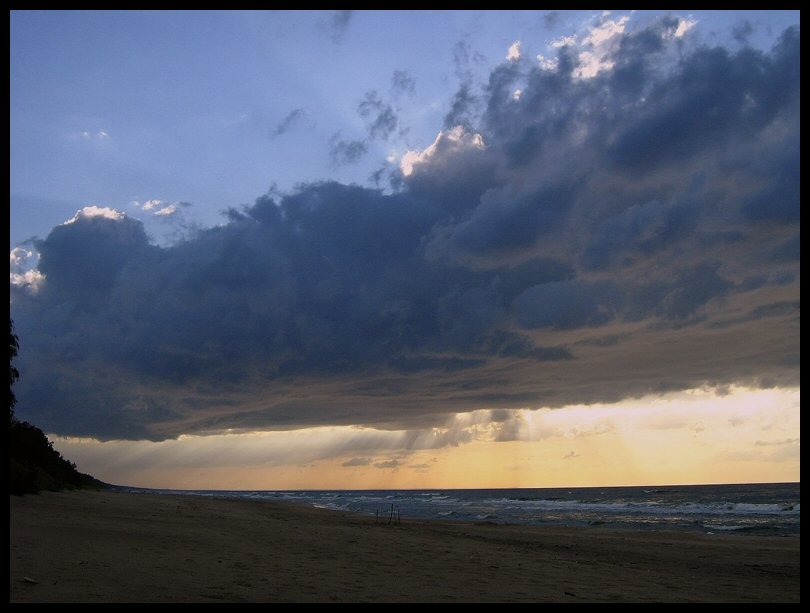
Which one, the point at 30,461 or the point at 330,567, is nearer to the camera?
the point at 330,567

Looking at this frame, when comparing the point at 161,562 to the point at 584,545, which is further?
the point at 584,545

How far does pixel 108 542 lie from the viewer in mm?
15773

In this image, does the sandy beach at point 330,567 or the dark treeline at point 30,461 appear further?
the dark treeline at point 30,461

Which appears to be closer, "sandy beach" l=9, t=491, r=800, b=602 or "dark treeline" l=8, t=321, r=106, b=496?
"sandy beach" l=9, t=491, r=800, b=602

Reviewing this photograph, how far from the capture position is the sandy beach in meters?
10.8

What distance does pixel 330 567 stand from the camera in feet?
49.2

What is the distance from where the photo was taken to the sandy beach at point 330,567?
10766 mm
